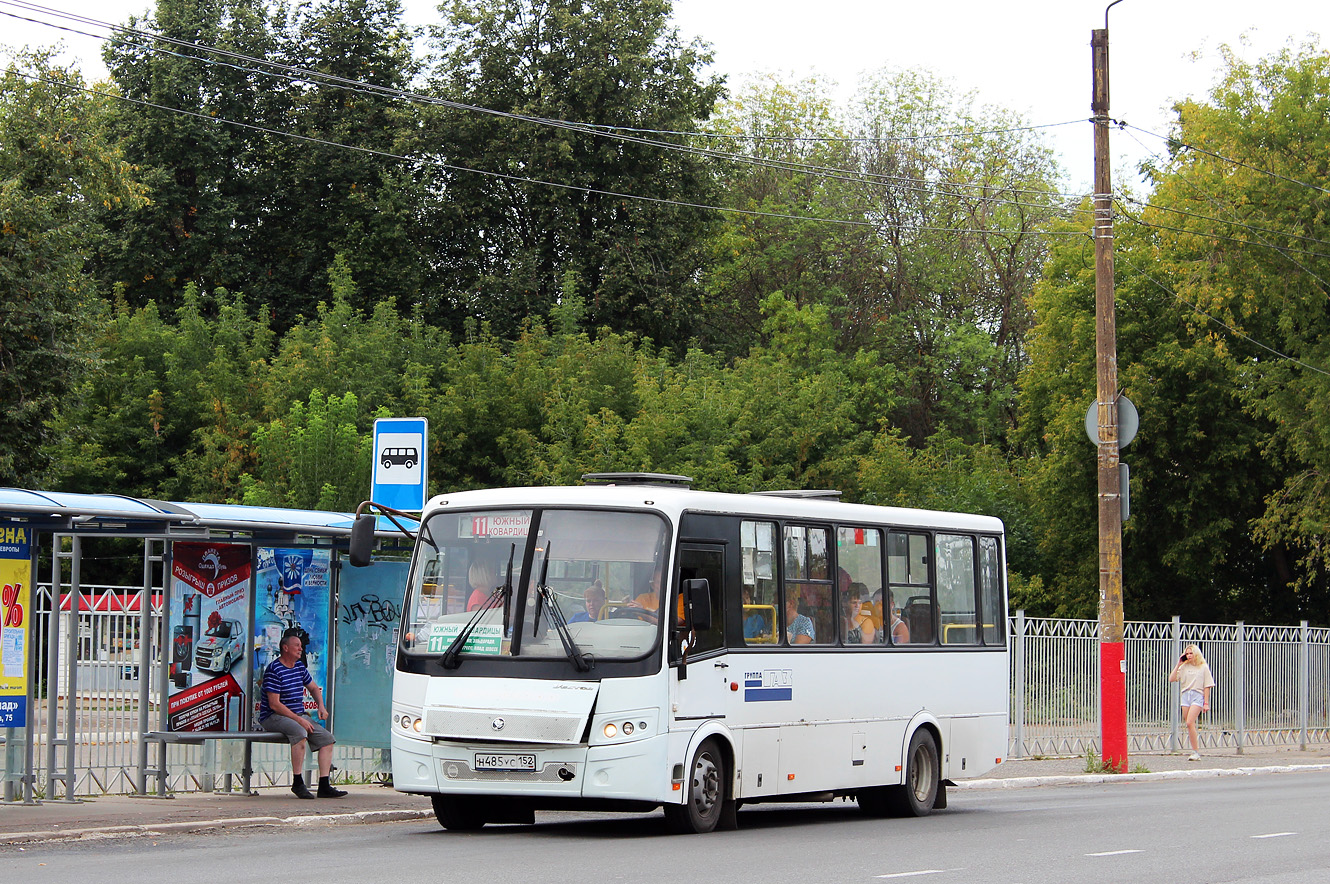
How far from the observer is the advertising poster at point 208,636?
608 inches

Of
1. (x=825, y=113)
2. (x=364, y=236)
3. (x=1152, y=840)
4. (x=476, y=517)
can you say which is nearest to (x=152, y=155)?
(x=364, y=236)

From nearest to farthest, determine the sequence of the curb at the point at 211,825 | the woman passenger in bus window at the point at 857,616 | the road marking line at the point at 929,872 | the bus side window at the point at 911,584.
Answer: the road marking line at the point at 929,872, the curb at the point at 211,825, the woman passenger in bus window at the point at 857,616, the bus side window at the point at 911,584

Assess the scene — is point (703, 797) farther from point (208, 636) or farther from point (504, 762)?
point (208, 636)

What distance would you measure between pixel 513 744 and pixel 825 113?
4896 centimetres

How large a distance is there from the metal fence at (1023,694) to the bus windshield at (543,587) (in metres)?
3.22

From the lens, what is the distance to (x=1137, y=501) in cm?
4359

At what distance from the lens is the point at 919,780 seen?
1691 centimetres

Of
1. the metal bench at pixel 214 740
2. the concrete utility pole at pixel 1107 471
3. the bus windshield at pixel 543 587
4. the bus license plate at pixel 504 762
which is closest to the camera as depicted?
the bus license plate at pixel 504 762

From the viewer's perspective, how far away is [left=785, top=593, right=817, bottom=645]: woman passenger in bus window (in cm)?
1468

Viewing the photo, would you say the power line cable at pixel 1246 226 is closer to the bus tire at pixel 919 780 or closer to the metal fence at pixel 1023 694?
the metal fence at pixel 1023 694

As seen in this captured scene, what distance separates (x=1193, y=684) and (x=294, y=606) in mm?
17420

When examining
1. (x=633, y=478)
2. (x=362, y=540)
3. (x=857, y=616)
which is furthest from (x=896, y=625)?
(x=362, y=540)

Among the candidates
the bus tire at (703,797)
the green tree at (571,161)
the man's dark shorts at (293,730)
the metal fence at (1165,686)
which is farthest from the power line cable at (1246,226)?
the man's dark shorts at (293,730)

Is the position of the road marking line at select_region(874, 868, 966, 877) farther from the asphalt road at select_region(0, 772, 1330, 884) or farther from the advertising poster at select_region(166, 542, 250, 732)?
the advertising poster at select_region(166, 542, 250, 732)
